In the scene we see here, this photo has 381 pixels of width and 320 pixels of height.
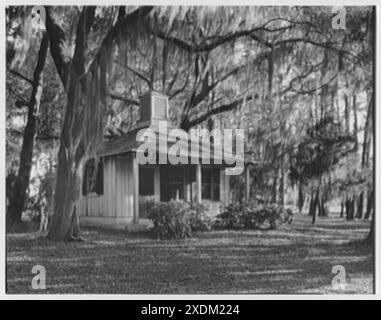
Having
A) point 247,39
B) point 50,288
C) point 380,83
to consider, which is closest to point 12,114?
point 50,288

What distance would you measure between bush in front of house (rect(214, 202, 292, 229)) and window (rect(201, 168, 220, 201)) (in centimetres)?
24

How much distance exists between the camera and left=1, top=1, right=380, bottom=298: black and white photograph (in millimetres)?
6312

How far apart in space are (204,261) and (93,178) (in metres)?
1.69

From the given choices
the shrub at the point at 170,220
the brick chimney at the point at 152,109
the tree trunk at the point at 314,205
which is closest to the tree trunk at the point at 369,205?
the tree trunk at the point at 314,205

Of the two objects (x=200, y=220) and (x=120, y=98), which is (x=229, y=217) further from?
(x=120, y=98)

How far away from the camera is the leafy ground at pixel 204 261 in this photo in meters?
6.23

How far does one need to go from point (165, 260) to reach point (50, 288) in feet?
4.35

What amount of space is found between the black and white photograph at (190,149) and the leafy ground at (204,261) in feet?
0.05

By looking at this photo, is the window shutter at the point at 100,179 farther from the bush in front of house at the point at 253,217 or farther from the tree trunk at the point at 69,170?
the bush in front of house at the point at 253,217

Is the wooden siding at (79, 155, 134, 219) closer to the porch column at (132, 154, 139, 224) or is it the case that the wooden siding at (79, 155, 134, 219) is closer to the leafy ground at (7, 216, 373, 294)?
the porch column at (132, 154, 139, 224)

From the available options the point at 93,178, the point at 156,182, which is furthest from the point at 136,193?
the point at 93,178

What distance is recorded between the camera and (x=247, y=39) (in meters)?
6.60

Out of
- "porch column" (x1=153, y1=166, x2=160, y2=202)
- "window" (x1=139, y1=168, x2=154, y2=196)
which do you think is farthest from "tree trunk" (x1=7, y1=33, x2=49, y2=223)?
"porch column" (x1=153, y1=166, x2=160, y2=202)
